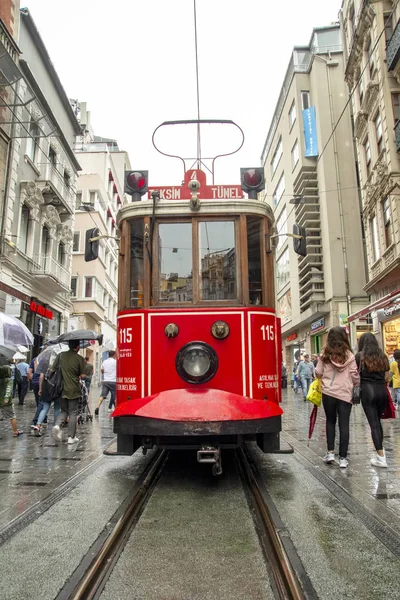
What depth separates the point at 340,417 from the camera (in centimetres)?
579

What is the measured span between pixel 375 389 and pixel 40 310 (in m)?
17.2

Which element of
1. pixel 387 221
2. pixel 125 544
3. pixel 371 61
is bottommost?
pixel 125 544

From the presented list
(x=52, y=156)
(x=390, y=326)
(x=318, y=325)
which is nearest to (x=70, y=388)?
(x=390, y=326)

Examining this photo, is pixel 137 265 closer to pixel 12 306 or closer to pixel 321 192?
pixel 12 306

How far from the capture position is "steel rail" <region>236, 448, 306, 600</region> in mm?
2533

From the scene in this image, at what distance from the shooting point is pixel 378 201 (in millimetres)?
19281

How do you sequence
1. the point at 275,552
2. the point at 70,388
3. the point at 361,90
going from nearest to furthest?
the point at 275,552 < the point at 70,388 < the point at 361,90

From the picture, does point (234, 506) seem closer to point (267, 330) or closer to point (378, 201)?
point (267, 330)

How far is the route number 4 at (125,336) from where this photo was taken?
5309mm

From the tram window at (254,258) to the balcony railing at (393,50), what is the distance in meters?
15.4

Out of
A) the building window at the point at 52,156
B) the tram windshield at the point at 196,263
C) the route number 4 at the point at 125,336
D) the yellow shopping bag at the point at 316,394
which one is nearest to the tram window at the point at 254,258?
the tram windshield at the point at 196,263

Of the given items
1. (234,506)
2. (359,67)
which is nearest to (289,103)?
(359,67)

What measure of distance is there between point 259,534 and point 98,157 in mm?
37176

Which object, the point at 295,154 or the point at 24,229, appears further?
the point at 295,154
